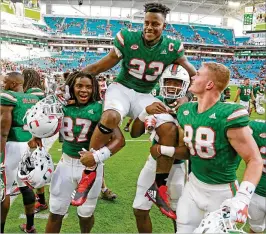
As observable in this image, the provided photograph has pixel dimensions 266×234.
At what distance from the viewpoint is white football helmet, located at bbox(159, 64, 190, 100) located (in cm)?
274

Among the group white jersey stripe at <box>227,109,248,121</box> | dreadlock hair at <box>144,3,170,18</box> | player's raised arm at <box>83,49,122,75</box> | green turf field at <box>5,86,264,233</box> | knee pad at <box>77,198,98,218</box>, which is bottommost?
green turf field at <box>5,86,264,233</box>

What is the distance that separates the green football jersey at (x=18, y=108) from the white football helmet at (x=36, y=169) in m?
0.59

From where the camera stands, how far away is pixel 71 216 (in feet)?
13.1

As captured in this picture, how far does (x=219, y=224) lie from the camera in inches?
71.1

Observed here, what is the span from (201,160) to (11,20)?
3875 cm

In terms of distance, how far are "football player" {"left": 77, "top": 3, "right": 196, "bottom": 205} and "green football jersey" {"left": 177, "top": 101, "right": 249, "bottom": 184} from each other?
471 mm

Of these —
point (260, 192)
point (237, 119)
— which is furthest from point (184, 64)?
point (260, 192)

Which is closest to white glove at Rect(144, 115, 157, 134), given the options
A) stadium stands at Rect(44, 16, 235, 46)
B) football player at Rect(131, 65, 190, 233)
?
football player at Rect(131, 65, 190, 233)

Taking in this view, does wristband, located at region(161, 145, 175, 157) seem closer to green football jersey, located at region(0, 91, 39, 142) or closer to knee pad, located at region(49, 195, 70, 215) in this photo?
knee pad, located at region(49, 195, 70, 215)

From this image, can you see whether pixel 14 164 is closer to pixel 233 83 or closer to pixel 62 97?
pixel 62 97

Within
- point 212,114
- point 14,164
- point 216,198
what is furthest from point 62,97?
point 216,198

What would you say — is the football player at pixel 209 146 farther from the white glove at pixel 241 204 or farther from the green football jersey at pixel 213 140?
the white glove at pixel 241 204

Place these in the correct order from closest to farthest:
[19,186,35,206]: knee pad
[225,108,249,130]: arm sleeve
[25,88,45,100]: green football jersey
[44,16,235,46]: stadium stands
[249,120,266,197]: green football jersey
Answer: [225,108,249,130]: arm sleeve → [249,120,266,197]: green football jersey → [19,186,35,206]: knee pad → [25,88,45,100]: green football jersey → [44,16,235,46]: stadium stands

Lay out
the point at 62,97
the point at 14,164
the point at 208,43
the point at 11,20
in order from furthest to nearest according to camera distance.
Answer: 1. the point at 208,43
2. the point at 11,20
3. the point at 14,164
4. the point at 62,97
